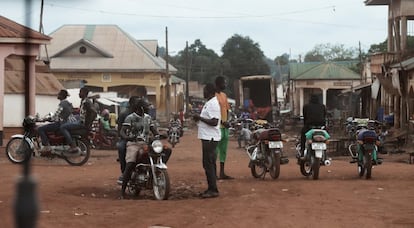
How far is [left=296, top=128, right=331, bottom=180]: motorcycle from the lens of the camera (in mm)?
11094

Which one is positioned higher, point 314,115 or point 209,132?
point 314,115

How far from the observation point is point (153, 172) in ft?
29.4

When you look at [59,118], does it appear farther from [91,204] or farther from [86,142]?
[91,204]

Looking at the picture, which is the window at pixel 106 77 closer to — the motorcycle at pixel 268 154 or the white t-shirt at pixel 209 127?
the motorcycle at pixel 268 154

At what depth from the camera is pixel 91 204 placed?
8.09 metres

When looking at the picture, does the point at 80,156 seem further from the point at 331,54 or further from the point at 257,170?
the point at 331,54

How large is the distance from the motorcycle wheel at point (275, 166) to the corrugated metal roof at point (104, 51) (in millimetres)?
35868

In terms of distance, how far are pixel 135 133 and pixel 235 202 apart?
201 centimetres

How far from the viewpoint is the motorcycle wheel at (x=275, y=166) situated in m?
11.3

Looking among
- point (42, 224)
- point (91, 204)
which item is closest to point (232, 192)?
point (91, 204)

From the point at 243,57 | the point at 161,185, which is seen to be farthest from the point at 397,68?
the point at 243,57

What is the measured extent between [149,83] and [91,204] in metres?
39.8

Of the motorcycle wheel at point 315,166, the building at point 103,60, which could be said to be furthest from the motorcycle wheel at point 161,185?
the building at point 103,60

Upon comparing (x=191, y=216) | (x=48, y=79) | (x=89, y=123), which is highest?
(x=48, y=79)
